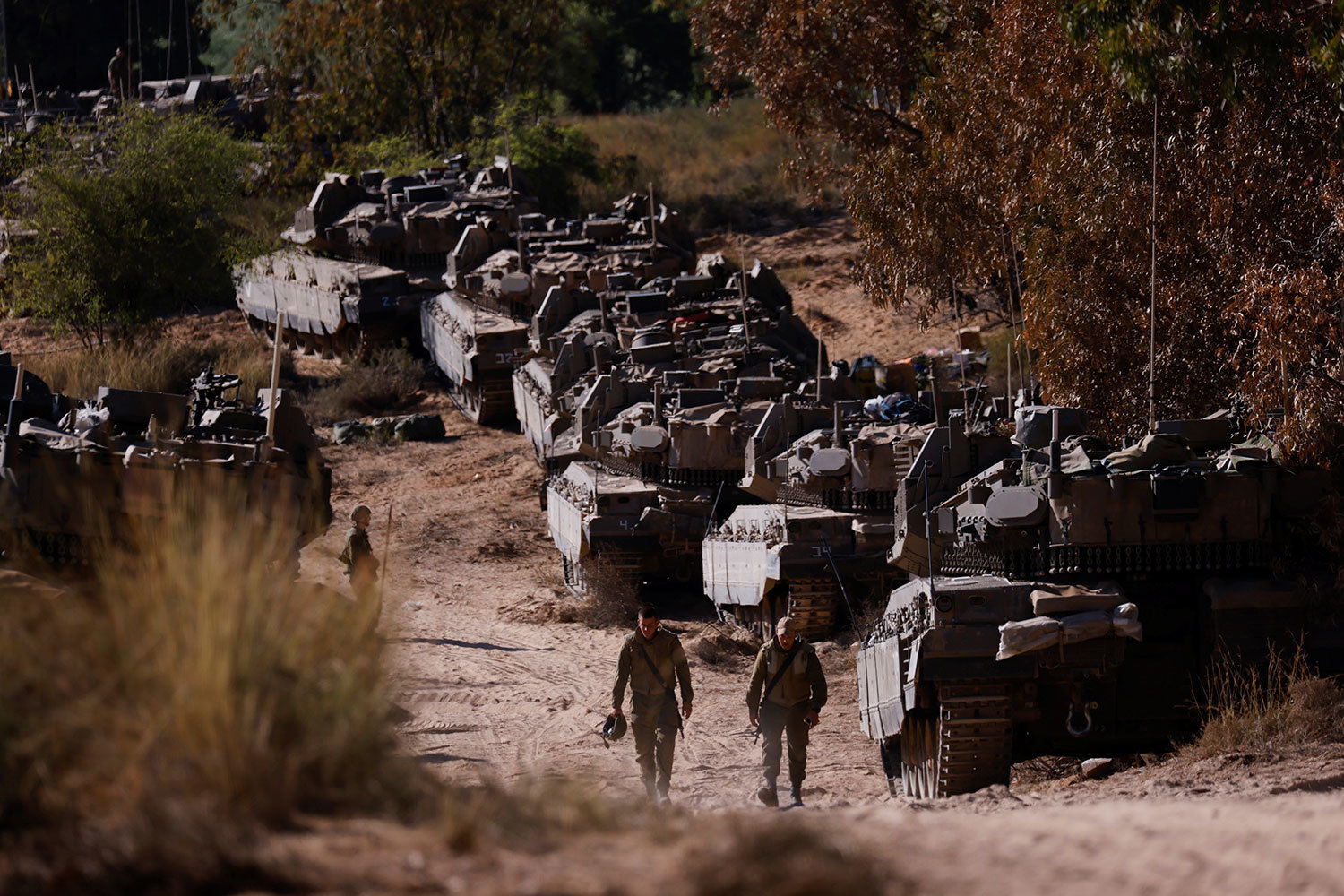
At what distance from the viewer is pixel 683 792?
9930 mm

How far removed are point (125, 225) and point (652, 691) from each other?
19961 millimetres

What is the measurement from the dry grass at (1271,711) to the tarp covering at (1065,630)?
2.43ft

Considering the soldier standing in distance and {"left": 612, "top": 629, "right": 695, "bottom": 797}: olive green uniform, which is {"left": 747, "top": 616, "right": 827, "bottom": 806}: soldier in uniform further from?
the soldier standing in distance

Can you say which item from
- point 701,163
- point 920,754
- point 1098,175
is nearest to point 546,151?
point 701,163

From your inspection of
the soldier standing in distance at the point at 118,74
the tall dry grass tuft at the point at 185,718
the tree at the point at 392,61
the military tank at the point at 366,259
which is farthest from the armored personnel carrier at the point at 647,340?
the soldier standing in distance at the point at 118,74

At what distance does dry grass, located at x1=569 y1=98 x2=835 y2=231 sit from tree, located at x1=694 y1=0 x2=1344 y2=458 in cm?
1526

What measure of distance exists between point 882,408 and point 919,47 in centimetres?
646

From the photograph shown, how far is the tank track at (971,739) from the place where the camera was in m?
9.55

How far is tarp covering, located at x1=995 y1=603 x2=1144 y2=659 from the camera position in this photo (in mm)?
9406

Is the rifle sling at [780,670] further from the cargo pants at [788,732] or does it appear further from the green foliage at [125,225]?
the green foliage at [125,225]

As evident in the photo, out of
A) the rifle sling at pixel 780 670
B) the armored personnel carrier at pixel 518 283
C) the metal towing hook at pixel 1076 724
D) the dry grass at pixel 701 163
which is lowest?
the metal towing hook at pixel 1076 724

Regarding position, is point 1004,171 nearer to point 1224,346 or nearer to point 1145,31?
point 1224,346

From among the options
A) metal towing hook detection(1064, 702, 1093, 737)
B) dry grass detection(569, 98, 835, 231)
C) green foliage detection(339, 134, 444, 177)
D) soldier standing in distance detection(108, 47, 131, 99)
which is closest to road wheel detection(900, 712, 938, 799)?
metal towing hook detection(1064, 702, 1093, 737)

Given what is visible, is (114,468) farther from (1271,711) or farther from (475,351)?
(475,351)
